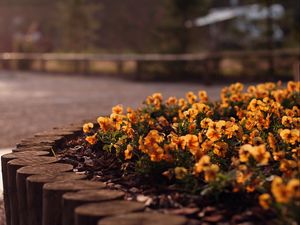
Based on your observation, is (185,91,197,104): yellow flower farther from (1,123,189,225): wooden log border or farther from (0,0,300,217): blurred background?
→ (1,123,189,225): wooden log border

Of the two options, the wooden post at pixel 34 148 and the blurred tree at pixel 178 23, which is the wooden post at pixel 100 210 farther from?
the blurred tree at pixel 178 23

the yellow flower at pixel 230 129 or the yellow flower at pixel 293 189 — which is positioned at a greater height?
the yellow flower at pixel 230 129

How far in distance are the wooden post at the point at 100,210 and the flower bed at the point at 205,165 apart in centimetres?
20

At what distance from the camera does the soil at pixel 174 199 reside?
2.41 meters

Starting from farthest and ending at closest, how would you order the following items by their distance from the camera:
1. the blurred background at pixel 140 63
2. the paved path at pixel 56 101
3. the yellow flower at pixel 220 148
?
the blurred background at pixel 140 63, the paved path at pixel 56 101, the yellow flower at pixel 220 148

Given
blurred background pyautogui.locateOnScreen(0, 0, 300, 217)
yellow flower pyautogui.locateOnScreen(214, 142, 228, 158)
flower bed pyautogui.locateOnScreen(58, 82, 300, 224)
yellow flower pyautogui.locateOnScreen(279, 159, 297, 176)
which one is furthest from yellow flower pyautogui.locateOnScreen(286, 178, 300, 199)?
blurred background pyautogui.locateOnScreen(0, 0, 300, 217)

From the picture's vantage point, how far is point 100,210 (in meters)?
2.34

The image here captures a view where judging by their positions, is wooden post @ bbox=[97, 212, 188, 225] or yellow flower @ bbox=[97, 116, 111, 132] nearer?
wooden post @ bbox=[97, 212, 188, 225]

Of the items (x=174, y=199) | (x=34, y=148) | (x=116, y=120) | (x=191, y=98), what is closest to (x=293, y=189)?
(x=174, y=199)

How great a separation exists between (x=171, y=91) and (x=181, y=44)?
19.3 feet

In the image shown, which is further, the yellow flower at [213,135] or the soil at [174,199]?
the yellow flower at [213,135]

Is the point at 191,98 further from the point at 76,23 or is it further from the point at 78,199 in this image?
the point at 76,23

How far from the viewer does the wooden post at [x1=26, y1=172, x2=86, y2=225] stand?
9.20 ft

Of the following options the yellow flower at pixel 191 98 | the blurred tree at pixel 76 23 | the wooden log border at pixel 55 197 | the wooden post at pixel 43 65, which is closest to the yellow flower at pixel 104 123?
the wooden log border at pixel 55 197
